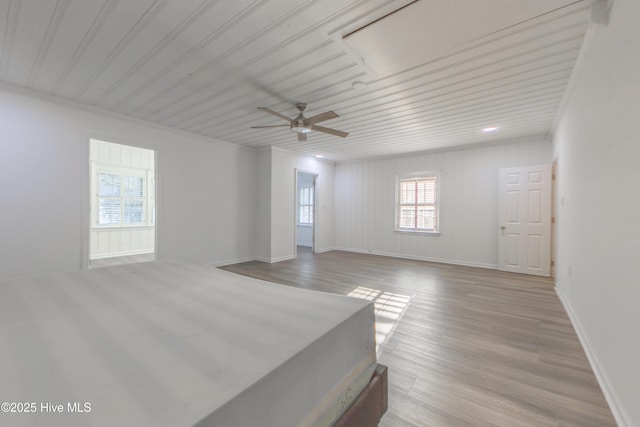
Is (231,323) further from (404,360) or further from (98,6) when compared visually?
(98,6)

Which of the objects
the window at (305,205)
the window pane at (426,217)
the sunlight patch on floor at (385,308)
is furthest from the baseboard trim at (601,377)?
the window at (305,205)

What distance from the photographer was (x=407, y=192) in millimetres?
6215

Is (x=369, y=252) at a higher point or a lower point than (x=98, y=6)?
lower

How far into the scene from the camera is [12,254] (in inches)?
117

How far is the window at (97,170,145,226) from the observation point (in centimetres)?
601

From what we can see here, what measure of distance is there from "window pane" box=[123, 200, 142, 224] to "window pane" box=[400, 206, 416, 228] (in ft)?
22.3

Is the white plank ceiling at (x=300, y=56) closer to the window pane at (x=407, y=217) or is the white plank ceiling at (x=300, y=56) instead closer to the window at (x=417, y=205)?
the window at (x=417, y=205)

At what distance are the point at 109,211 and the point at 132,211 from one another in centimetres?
49

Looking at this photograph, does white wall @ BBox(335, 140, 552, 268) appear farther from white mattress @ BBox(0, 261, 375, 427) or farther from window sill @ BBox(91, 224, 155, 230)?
window sill @ BBox(91, 224, 155, 230)

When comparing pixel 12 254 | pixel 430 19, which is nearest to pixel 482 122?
pixel 430 19

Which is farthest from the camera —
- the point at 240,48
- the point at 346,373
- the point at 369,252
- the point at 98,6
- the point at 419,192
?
the point at 369,252

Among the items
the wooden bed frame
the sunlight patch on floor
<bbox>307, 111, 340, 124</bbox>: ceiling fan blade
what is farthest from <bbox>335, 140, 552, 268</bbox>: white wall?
the wooden bed frame

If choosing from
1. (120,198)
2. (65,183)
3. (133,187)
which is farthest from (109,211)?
(65,183)

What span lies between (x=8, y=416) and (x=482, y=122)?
4.96 m
